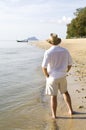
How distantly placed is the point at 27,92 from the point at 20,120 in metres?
3.73

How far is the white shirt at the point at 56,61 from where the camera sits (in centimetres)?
771

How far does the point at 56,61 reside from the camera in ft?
25.6

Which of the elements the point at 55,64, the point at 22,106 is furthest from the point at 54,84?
the point at 22,106

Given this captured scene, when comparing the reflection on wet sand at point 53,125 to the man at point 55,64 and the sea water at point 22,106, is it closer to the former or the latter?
the sea water at point 22,106

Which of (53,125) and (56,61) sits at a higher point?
(56,61)

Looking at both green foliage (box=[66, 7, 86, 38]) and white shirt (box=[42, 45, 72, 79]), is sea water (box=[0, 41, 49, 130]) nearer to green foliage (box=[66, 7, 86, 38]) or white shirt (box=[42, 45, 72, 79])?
white shirt (box=[42, 45, 72, 79])

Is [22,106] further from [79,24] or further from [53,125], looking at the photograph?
[79,24]

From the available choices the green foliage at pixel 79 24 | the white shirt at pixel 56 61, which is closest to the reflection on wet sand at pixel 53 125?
the white shirt at pixel 56 61

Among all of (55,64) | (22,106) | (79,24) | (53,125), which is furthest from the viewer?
(79,24)

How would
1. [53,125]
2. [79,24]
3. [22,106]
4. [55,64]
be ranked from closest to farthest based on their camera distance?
[53,125] < [55,64] < [22,106] < [79,24]

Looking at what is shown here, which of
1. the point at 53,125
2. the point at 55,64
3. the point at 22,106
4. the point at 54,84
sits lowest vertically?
the point at 22,106

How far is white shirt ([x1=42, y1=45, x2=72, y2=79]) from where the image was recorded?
304 inches

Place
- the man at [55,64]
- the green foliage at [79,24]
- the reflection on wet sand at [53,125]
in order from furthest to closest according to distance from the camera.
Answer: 1. the green foliage at [79,24]
2. the man at [55,64]
3. the reflection on wet sand at [53,125]

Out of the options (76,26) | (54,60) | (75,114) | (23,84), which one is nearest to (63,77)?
(54,60)
